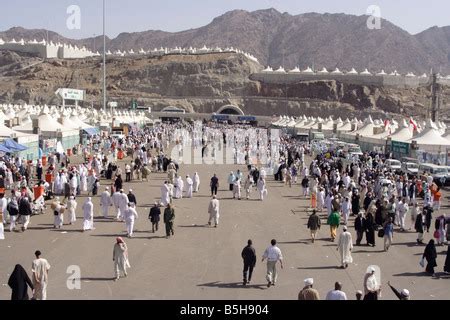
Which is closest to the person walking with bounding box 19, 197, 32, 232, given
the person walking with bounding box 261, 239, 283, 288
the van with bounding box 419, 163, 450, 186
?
the person walking with bounding box 261, 239, 283, 288

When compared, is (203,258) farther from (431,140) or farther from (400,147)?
(400,147)

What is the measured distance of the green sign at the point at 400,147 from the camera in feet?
104

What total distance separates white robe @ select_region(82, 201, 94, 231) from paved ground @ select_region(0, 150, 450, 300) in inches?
10.9

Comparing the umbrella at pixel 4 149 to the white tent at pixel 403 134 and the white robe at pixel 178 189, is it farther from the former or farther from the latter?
the white tent at pixel 403 134

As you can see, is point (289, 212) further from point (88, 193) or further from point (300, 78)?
point (300, 78)

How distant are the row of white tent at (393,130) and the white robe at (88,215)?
19.9 meters

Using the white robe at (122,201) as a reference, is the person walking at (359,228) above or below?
below

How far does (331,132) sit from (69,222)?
39.2 meters

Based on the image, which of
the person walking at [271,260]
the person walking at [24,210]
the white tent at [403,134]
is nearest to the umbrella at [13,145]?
the person walking at [24,210]

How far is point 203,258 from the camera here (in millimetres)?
13008

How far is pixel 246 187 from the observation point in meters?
22.2

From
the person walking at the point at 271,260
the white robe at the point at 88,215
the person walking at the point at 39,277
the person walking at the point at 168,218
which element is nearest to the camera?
the person walking at the point at 39,277

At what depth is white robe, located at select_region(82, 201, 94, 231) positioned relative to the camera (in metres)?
15.6
